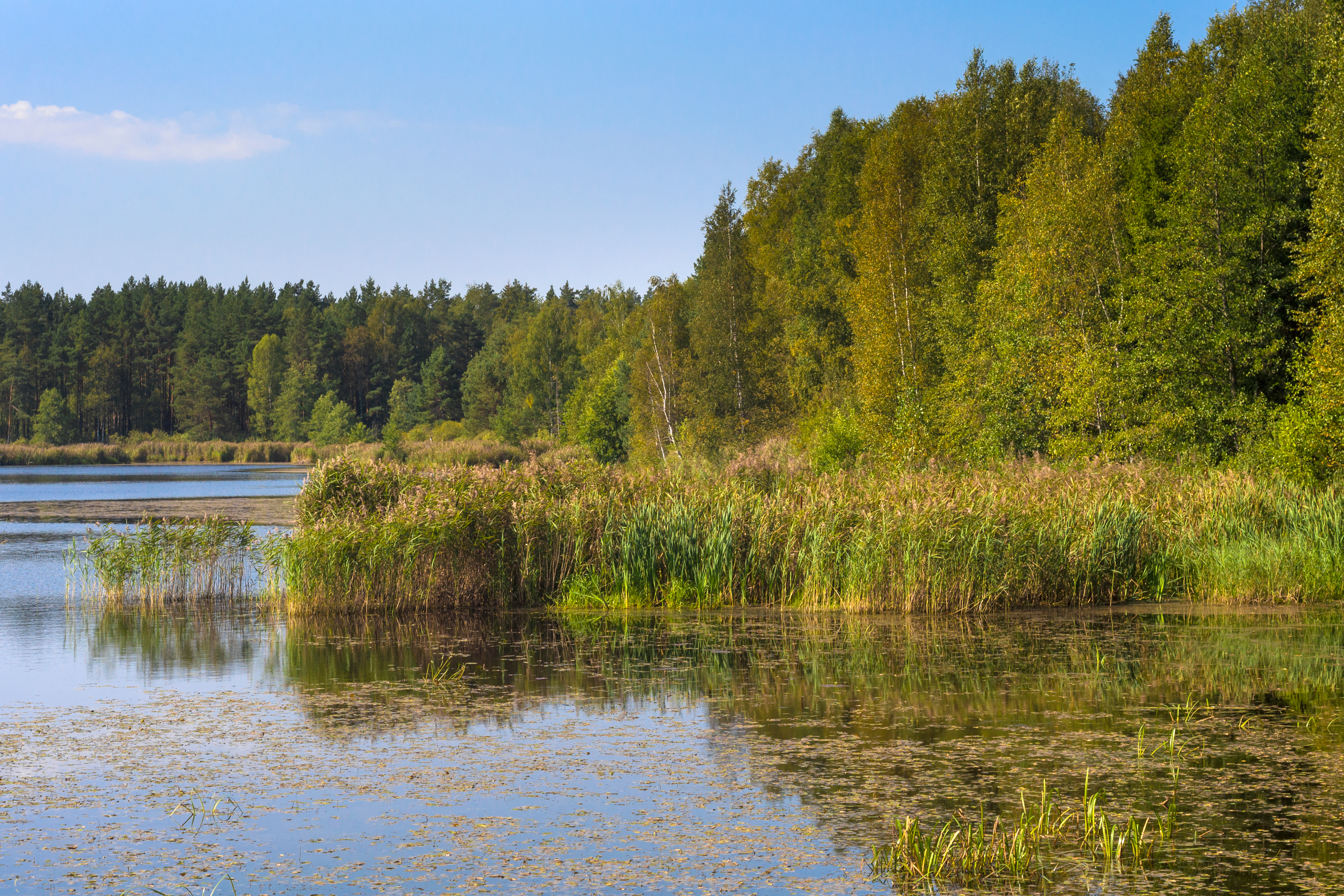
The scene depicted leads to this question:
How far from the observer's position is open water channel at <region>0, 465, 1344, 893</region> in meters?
5.80

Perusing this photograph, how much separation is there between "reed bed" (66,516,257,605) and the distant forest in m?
14.0

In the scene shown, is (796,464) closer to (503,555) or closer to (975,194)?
(503,555)

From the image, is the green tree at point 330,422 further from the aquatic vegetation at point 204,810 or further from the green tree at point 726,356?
the aquatic vegetation at point 204,810

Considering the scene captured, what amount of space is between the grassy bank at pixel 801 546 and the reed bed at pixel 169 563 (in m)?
1.02

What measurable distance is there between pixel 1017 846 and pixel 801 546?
33.3ft

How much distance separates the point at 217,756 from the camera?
26.5ft

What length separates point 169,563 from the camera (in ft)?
55.4

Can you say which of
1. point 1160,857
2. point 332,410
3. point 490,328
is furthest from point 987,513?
point 490,328

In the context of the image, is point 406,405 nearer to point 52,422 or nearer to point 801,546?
point 52,422

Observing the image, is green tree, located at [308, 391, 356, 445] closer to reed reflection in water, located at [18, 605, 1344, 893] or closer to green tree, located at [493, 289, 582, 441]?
green tree, located at [493, 289, 582, 441]

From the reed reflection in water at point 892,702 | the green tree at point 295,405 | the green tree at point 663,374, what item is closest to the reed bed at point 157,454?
the green tree at point 295,405

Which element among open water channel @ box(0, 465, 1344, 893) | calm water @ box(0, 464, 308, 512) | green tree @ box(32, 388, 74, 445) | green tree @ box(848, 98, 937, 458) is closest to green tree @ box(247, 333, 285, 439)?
green tree @ box(32, 388, 74, 445)

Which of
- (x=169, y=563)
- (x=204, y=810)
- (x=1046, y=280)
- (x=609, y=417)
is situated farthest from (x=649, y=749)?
(x=609, y=417)

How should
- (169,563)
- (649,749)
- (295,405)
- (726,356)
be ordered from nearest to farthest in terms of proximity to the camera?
1. (649,749)
2. (169,563)
3. (726,356)
4. (295,405)
